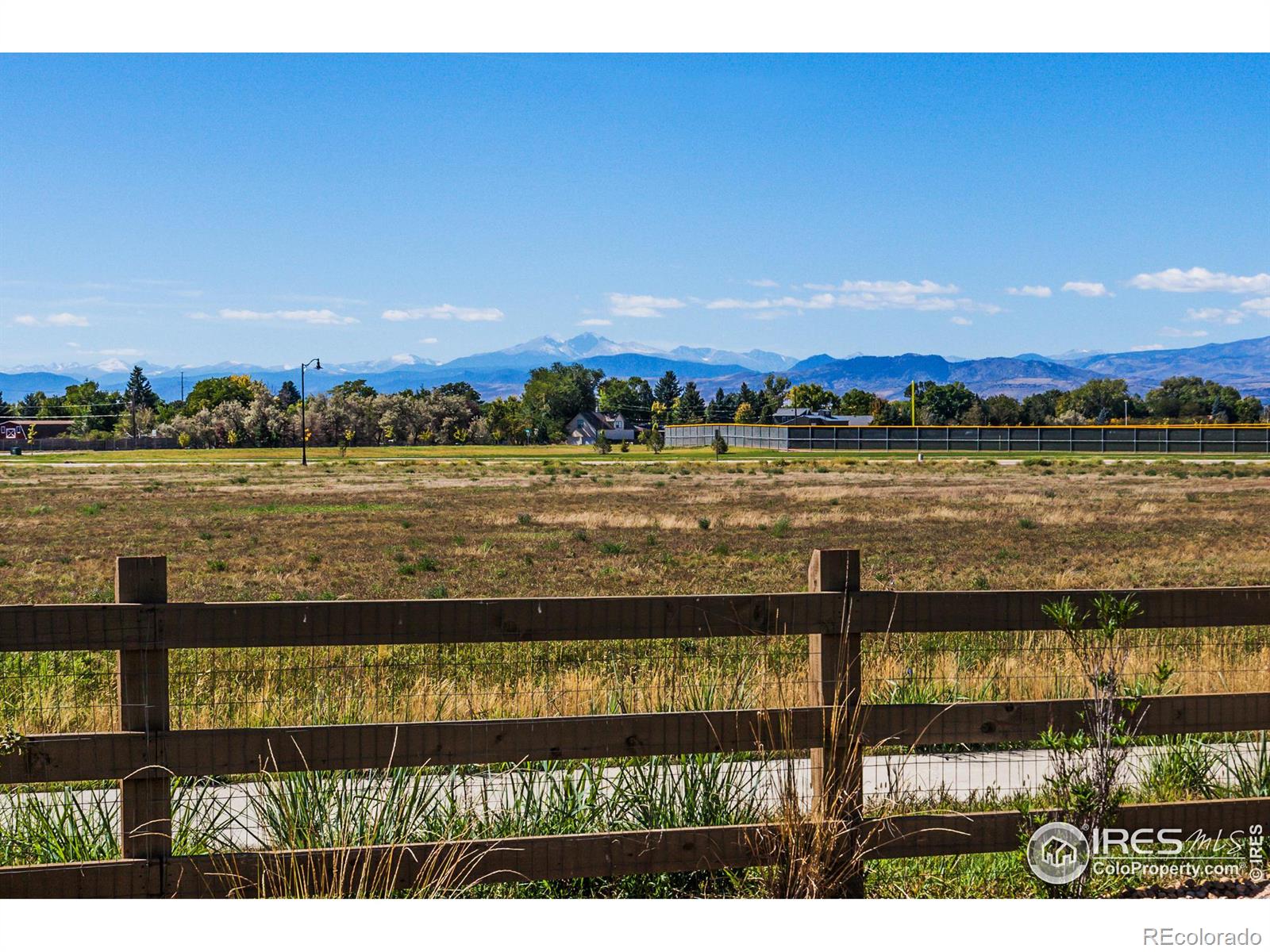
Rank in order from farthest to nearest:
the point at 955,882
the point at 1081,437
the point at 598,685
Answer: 1. the point at 1081,437
2. the point at 598,685
3. the point at 955,882

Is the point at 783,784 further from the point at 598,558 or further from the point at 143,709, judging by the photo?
the point at 598,558

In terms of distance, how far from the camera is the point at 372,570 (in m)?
22.5

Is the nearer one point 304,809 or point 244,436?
point 304,809

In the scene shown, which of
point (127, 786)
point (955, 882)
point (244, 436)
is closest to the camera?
point (127, 786)

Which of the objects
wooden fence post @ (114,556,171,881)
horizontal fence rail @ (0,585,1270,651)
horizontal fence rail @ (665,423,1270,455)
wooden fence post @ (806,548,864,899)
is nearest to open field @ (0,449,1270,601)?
horizontal fence rail @ (0,585,1270,651)

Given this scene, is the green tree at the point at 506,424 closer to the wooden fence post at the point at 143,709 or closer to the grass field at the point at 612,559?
the grass field at the point at 612,559

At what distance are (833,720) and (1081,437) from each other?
95314mm

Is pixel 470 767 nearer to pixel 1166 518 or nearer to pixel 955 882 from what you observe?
pixel 955 882

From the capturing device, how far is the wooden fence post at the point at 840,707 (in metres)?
5.16

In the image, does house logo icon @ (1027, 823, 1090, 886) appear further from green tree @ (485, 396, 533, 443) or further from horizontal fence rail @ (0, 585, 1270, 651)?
green tree @ (485, 396, 533, 443)

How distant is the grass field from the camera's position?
334 inches

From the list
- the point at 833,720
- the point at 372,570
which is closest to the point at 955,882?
the point at 833,720

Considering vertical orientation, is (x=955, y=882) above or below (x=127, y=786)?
below

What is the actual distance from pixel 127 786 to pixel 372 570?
1803 centimetres
